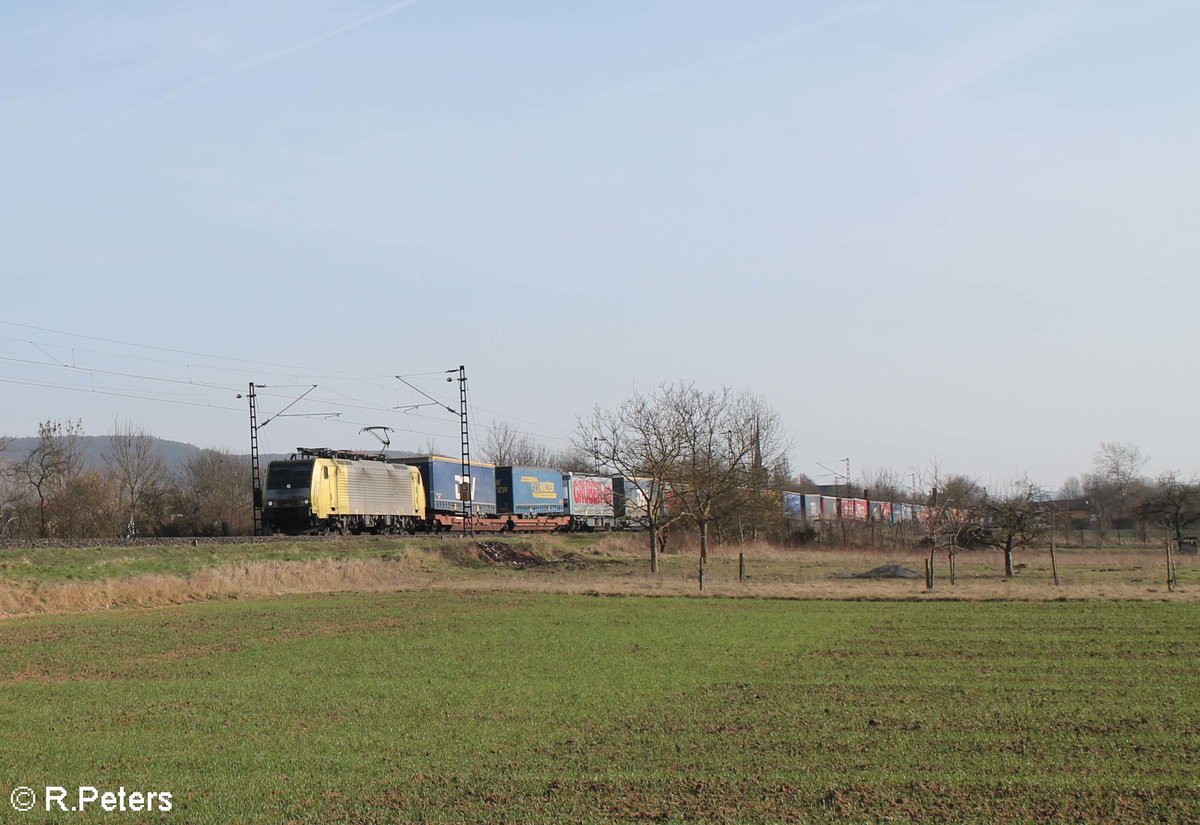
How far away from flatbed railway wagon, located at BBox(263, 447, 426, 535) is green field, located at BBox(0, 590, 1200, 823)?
25470 mm

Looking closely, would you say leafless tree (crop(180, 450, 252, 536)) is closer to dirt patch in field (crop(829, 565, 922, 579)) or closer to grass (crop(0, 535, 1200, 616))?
grass (crop(0, 535, 1200, 616))

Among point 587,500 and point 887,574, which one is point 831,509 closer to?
point 587,500

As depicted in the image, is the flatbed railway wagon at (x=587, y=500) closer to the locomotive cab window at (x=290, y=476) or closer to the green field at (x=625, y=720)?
the locomotive cab window at (x=290, y=476)

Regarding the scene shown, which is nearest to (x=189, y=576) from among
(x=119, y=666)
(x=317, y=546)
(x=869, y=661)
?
(x=317, y=546)

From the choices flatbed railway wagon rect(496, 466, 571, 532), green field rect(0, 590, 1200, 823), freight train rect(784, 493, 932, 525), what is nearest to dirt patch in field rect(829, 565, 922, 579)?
green field rect(0, 590, 1200, 823)

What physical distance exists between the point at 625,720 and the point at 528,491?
5344 cm

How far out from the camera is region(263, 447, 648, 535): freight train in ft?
158

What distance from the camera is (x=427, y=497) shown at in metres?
58.8

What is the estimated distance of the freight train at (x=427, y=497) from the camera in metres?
48.1

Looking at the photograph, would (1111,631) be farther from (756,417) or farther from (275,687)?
(756,417)

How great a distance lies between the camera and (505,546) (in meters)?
48.0

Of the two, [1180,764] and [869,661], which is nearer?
[1180,764]

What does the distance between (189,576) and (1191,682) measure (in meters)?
27.3

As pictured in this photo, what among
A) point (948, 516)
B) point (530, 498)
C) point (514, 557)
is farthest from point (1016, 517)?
point (530, 498)
